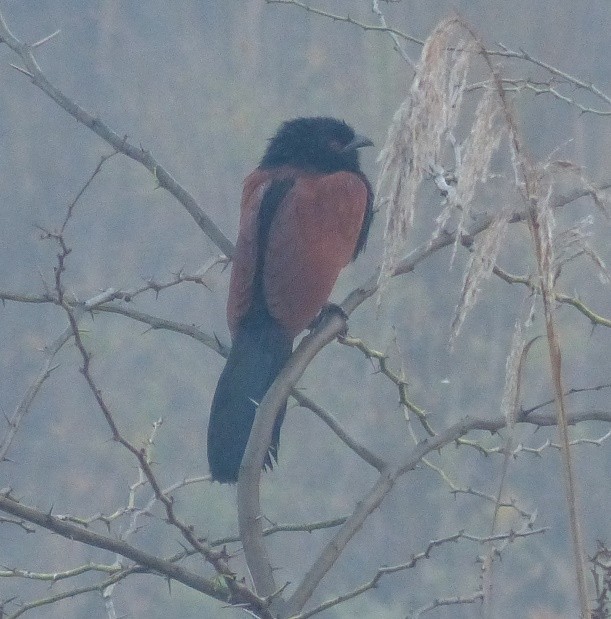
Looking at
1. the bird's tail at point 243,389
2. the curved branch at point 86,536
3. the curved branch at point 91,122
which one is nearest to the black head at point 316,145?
the bird's tail at point 243,389

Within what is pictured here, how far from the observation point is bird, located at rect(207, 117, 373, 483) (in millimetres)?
1983

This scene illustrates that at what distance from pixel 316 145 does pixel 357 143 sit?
112 millimetres

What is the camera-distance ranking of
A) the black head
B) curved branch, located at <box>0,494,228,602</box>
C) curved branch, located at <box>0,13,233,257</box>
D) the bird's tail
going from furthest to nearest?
the black head < the bird's tail < curved branch, located at <box>0,13,233,257</box> < curved branch, located at <box>0,494,228,602</box>

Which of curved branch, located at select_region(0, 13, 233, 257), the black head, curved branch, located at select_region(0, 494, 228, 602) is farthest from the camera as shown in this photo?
the black head

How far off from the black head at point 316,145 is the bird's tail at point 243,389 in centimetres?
57

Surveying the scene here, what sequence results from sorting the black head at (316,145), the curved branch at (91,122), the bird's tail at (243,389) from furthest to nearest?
the black head at (316,145)
the bird's tail at (243,389)
the curved branch at (91,122)

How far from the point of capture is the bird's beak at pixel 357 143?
2789mm

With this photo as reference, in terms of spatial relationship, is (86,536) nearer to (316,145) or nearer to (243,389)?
(243,389)

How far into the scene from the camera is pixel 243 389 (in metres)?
2.03

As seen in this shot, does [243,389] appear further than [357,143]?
No

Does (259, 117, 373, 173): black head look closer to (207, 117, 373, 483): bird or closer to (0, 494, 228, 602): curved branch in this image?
(207, 117, 373, 483): bird

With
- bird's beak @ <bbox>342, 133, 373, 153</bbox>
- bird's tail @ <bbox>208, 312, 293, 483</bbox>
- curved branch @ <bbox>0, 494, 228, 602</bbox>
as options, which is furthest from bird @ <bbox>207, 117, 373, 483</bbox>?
curved branch @ <bbox>0, 494, 228, 602</bbox>

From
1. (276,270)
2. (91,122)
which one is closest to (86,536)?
(91,122)

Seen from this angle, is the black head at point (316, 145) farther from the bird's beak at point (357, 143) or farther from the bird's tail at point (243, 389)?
the bird's tail at point (243, 389)
